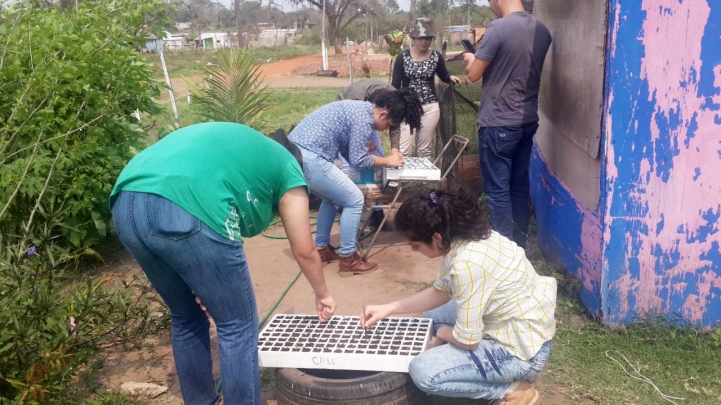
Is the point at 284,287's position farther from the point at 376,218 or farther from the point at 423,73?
the point at 423,73

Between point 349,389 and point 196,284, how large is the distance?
84cm

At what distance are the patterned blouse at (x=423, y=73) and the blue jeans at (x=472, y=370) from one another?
4.15 m

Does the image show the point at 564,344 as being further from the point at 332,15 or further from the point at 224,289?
the point at 332,15

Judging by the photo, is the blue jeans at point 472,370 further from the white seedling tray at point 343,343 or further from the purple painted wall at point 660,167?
the purple painted wall at point 660,167

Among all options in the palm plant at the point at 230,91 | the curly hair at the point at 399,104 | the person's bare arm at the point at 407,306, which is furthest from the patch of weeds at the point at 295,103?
the person's bare arm at the point at 407,306

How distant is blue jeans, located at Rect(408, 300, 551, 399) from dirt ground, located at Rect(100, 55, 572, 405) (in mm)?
428

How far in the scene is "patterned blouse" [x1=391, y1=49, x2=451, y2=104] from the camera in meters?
6.46

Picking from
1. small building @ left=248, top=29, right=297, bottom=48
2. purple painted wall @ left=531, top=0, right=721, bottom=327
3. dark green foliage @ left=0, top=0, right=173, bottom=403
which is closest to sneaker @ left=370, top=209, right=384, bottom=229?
dark green foliage @ left=0, top=0, right=173, bottom=403

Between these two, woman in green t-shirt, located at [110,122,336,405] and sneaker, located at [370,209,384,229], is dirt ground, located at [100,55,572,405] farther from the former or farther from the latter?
woman in green t-shirt, located at [110,122,336,405]

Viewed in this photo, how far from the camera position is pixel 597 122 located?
11.1 ft

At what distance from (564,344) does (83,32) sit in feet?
13.2

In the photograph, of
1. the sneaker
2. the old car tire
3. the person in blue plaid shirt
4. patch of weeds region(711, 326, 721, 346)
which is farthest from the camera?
the sneaker

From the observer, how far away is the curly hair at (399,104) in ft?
14.3

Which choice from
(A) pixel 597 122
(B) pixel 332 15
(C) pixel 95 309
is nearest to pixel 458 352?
→ (A) pixel 597 122
